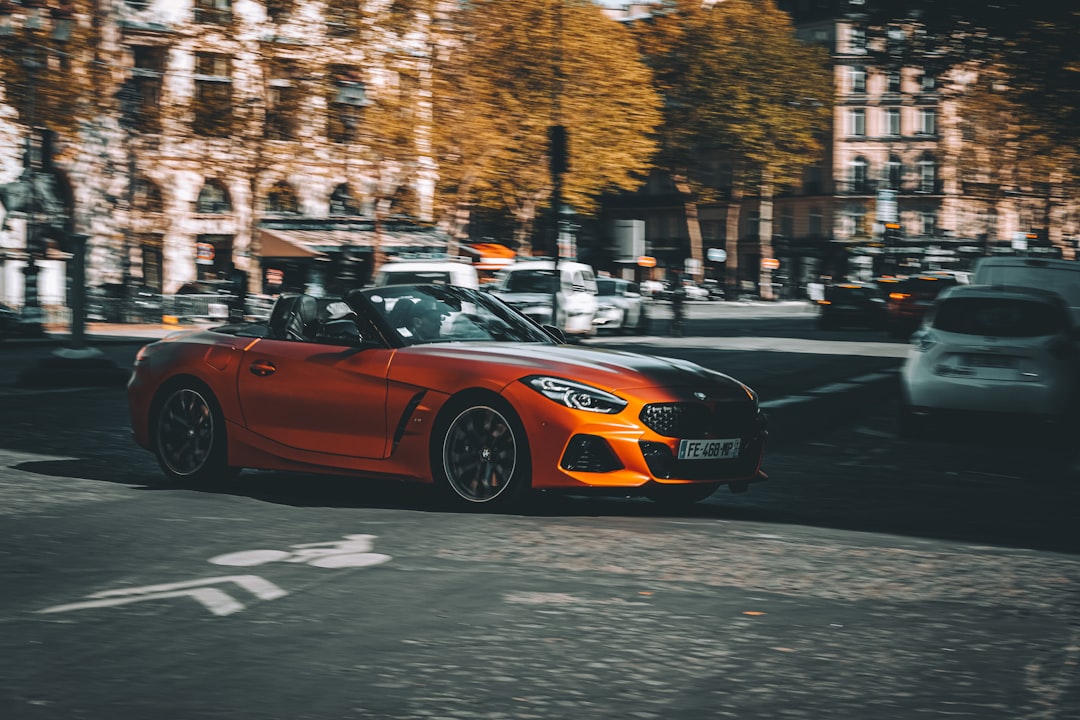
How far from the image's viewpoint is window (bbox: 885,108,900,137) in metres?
108

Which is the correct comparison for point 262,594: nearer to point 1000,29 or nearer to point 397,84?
point 1000,29

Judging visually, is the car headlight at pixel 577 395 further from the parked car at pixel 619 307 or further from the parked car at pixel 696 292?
the parked car at pixel 696 292

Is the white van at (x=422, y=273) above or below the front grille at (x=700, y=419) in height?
above

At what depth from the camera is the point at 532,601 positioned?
6.65 meters

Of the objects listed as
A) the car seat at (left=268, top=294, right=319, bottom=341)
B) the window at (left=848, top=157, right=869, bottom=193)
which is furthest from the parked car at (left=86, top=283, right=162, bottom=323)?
the window at (left=848, top=157, right=869, bottom=193)

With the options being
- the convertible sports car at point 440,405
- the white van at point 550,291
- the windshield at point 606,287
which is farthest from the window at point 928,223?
the convertible sports car at point 440,405

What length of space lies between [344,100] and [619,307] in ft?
34.3

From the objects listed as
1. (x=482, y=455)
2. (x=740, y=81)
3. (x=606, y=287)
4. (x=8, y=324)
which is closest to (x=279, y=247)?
(x=606, y=287)

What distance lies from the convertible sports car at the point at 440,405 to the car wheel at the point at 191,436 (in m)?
0.01

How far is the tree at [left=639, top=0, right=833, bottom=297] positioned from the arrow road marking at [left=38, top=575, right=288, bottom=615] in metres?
79.7

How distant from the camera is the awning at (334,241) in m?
61.3

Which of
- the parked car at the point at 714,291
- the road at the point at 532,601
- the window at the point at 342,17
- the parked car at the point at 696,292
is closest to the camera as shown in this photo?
the road at the point at 532,601

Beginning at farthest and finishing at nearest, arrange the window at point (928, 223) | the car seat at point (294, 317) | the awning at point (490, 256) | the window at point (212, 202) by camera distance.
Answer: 1. the window at point (928, 223)
2. the window at point (212, 202)
3. the awning at point (490, 256)
4. the car seat at point (294, 317)

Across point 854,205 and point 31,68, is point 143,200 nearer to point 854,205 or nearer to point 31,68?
point 31,68
